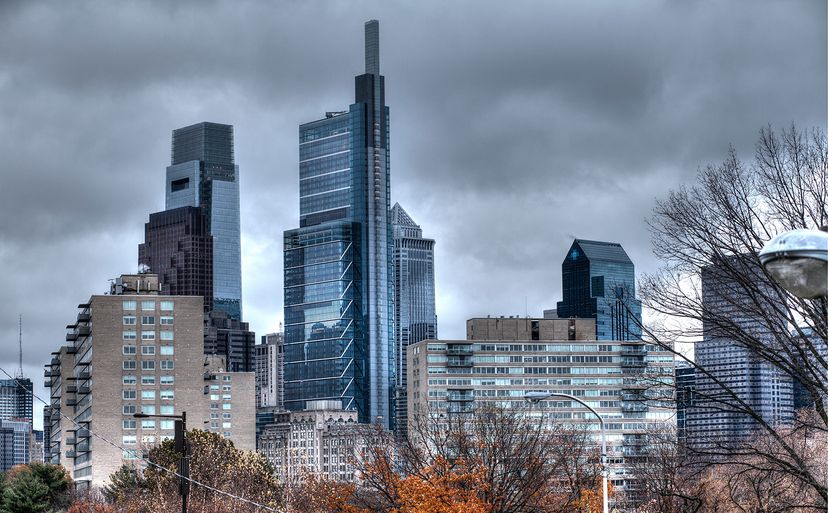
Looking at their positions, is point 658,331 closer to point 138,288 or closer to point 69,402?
point 138,288

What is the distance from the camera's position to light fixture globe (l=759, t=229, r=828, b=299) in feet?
32.0

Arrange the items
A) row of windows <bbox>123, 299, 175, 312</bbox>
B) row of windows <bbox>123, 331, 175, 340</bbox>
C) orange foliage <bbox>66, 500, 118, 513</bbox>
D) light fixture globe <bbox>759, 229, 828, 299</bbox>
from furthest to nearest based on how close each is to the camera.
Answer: row of windows <bbox>123, 331, 175, 340</bbox>
row of windows <bbox>123, 299, 175, 312</bbox>
orange foliage <bbox>66, 500, 118, 513</bbox>
light fixture globe <bbox>759, 229, 828, 299</bbox>

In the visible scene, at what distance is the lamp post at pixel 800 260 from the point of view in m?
9.77

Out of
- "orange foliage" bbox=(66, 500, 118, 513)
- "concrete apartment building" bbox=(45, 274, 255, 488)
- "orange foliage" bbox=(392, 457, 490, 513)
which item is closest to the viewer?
"orange foliage" bbox=(392, 457, 490, 513)

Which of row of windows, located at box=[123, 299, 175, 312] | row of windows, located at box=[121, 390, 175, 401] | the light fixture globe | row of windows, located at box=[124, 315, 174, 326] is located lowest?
row of windows, located at box=[121, 390, 175, 401]

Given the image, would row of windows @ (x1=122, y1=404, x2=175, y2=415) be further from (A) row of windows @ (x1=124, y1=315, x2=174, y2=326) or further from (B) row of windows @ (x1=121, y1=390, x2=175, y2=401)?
(A) row of windows @ (x1=124, y1=315, x2=174, y2=326)

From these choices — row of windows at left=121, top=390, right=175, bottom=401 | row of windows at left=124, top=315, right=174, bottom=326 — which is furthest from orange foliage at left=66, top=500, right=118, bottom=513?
row of windows at left=124, top=315, right=174, bottom=326

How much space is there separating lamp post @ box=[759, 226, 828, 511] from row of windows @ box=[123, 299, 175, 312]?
15623 centimetres

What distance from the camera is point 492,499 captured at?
54.9 m

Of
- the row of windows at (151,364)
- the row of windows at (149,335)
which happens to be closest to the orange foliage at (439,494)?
the row of windows at (151,364)

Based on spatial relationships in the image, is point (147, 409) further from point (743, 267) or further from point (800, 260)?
point (800, 260)

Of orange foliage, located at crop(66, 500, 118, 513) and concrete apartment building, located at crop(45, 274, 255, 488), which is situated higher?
concrete apartment building, located at crop(45, 274, 255, 488)

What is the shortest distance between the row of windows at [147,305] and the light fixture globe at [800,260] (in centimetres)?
15623

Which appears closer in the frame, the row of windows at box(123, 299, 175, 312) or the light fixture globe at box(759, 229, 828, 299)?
the light fixture globe at box(759, 229, 828, 299)
